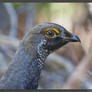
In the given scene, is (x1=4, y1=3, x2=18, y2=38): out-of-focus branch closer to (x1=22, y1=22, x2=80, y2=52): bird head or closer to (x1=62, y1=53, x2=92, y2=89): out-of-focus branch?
(x1=62, y1=53, x2=92, y2=89): out-of-focus branch

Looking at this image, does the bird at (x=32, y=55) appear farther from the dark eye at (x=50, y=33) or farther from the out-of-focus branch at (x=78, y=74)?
the out-of-focus branch at (x=78, y=74)

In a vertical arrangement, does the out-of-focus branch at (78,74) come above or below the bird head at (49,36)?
below

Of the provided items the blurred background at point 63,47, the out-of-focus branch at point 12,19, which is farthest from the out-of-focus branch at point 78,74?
the out-of-focus branch at point 12,19

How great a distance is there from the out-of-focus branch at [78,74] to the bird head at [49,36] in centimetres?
70

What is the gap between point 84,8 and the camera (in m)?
2.47

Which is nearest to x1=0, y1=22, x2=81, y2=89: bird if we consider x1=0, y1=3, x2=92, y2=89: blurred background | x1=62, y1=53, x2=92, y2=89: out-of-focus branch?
x1=0, y1=3, x2=92, y2=89: blurred background

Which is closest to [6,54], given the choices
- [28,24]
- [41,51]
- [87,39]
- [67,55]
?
[28,24]

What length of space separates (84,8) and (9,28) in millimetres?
613

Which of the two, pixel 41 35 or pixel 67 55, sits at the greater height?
pixel 41 35

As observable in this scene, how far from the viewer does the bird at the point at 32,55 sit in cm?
162

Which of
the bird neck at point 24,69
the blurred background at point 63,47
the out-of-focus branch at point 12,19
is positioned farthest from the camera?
the out-of-focus branch at point 12,19

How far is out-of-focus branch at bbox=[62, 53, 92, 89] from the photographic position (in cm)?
246

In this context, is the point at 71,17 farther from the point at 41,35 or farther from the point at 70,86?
the point at 41,35

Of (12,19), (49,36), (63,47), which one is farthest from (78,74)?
(49,36)
